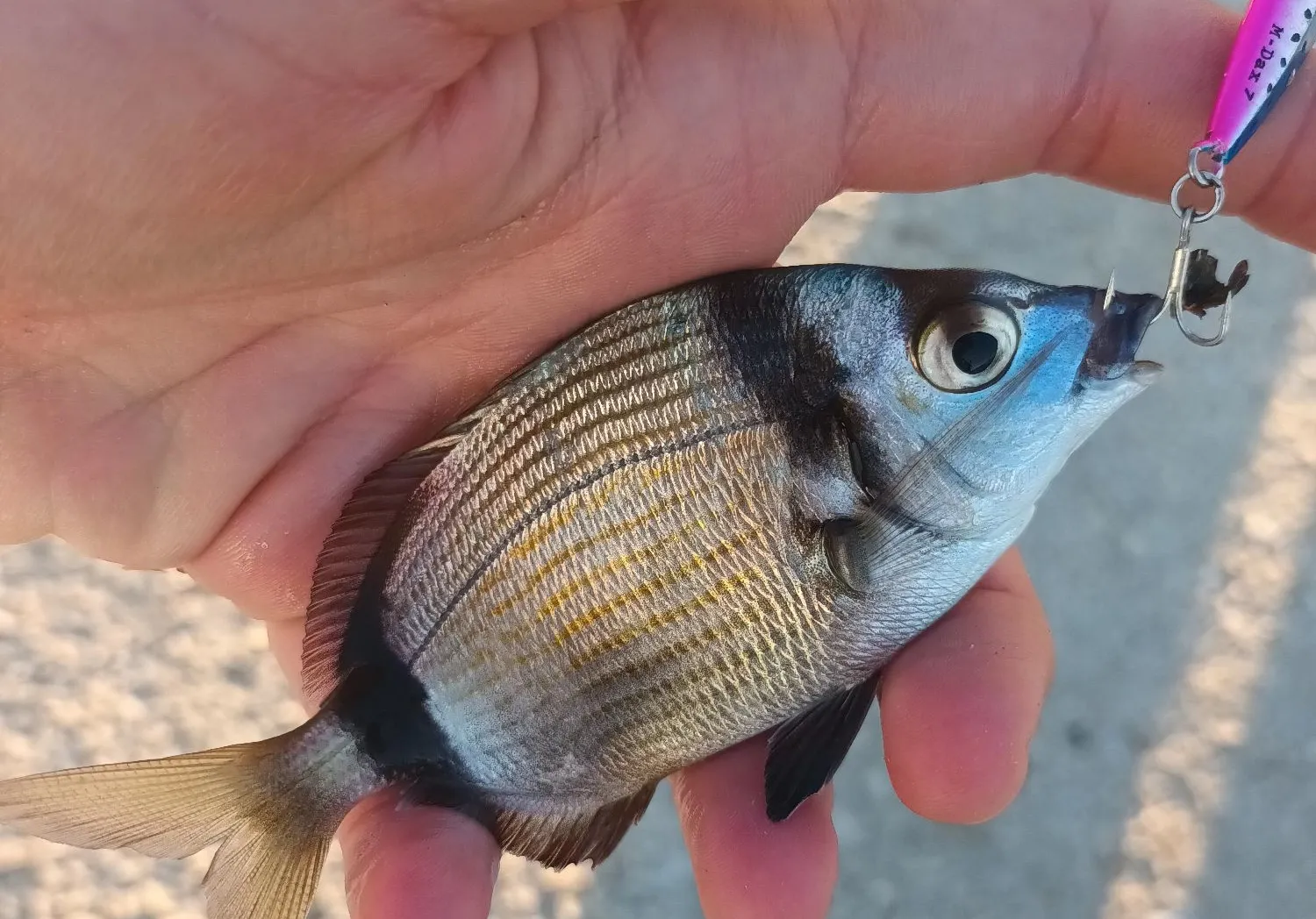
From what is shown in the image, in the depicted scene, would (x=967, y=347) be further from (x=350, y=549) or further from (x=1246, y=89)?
(x=350, y=549)

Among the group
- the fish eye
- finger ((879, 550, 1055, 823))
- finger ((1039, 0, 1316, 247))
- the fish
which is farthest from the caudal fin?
finger ((1039, 0, 1316, 247))

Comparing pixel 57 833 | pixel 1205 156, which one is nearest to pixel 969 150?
pixel 1205 156

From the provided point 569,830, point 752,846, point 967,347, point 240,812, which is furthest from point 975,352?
point 240,812

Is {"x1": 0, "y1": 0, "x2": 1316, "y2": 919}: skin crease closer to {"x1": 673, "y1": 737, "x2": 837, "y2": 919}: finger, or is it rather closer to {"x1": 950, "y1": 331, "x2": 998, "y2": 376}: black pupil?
{"x1": 673, "y1": 737, "x2": 837, "y2": 919}: finger

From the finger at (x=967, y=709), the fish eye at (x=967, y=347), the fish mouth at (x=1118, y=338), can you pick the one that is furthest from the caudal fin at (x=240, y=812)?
the fish mouth at (x=1118, y=338)

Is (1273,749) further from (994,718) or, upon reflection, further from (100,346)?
(100,346)

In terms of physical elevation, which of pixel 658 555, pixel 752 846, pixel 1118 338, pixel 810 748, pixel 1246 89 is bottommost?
pixel 752 846
